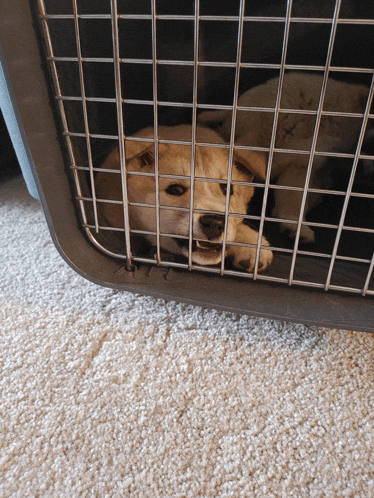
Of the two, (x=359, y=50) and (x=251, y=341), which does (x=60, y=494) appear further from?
(x=359, y=50)

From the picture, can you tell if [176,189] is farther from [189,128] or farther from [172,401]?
[172,401]

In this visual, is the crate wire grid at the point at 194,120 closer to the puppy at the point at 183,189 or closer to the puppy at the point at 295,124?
the puppy at the point at 183,189

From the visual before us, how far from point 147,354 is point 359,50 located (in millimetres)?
808

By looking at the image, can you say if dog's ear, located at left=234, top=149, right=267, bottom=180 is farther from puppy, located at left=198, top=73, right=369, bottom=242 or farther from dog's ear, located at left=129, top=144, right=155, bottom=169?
dog's ear, located at left=129, top=144, right=155, bottom=169

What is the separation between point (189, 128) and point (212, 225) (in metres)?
0.24

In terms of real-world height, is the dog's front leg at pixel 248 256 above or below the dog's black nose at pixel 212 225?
below

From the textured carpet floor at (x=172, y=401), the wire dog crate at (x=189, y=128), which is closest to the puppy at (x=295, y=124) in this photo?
the wire dog crate at (x=189, y=128)

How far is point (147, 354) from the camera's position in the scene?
0.65m

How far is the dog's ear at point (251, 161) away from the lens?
820mm

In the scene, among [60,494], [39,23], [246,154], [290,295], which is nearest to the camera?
[60,494]

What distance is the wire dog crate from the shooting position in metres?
0.58

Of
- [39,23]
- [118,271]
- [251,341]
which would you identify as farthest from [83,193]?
[251,341]

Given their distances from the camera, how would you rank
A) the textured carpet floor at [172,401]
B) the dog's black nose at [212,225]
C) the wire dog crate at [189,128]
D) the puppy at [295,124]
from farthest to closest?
the puppy at [295,124] < the dog's black nose at [212,225] < the wire dog crate at [189,128] < the textured carpet floor at [172,401]

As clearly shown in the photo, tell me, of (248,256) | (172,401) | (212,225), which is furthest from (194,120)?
(172,401)
